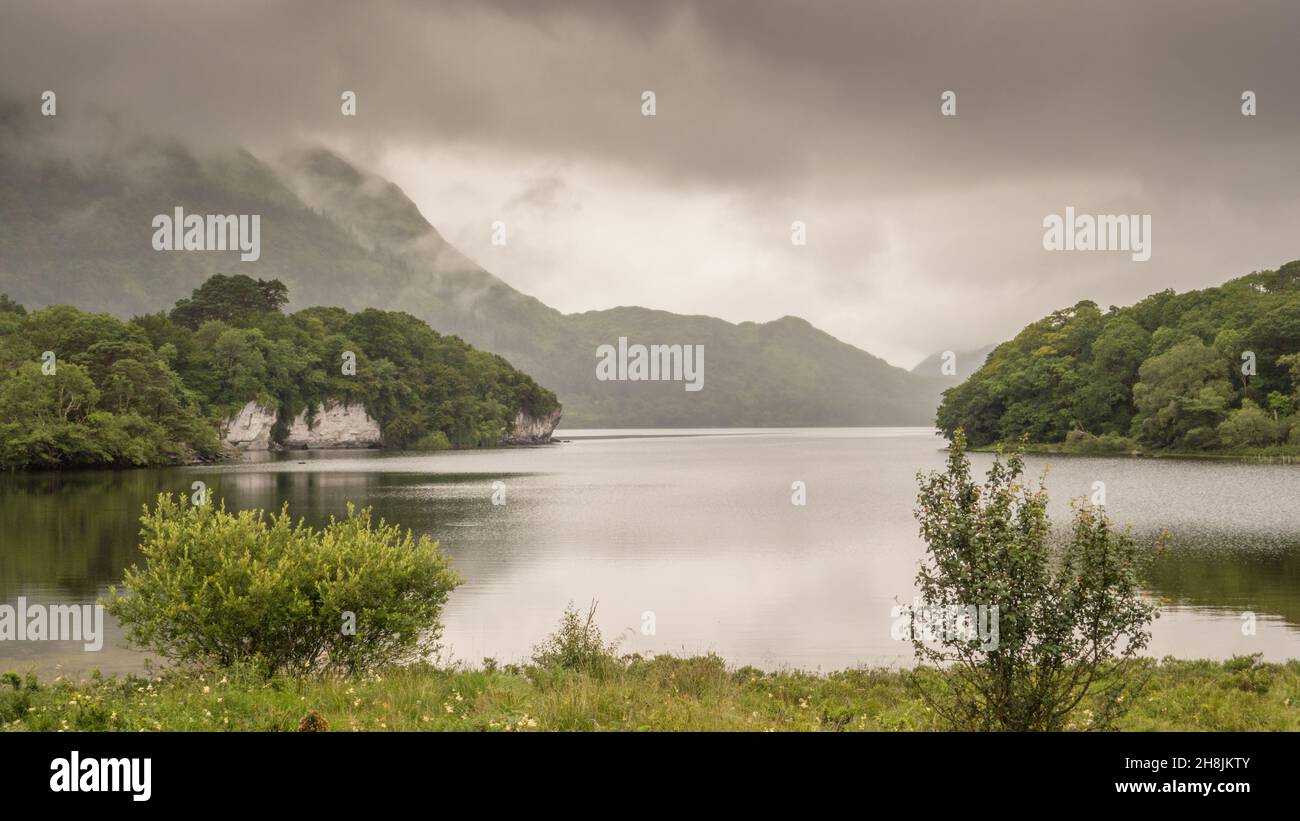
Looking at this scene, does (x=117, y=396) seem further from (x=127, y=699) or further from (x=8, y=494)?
(x=127, y=699)

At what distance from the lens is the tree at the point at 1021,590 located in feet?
24.7

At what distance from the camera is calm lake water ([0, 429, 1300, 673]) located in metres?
20.0

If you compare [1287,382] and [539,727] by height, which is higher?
[1287,382]

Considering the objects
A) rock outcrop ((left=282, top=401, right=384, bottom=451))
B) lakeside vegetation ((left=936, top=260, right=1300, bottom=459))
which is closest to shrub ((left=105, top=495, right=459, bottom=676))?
lakeside vegetation ((left=936, top=260, right=1300, bottom=459))

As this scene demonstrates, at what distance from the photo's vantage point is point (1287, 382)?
101312mm

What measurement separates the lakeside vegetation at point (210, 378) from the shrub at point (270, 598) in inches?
3406

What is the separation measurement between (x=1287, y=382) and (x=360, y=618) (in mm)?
121428

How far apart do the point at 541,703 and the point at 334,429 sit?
159178mm

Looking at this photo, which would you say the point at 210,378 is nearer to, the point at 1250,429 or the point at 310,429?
the point at 310,429

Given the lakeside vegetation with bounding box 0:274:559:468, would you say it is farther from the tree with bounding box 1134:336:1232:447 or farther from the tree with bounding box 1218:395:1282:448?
the tree with bounding box 1218:395:1282:448

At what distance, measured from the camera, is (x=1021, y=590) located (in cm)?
757

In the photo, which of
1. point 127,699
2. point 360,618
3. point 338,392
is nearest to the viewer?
point 127,699

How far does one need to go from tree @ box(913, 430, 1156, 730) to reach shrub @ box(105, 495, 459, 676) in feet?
26.7
